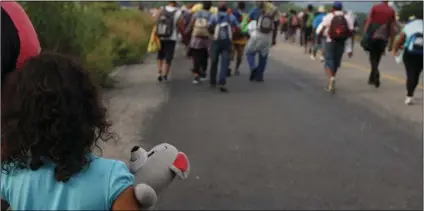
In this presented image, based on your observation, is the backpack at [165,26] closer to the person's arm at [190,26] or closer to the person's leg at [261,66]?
the person's arm at [190,26]

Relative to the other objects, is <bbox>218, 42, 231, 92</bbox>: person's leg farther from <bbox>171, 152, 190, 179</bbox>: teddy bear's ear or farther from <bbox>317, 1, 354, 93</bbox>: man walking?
<bbox>171, 152, 190, 179</bbox>: teddy bear's ear

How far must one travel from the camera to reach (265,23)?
14.3 meters

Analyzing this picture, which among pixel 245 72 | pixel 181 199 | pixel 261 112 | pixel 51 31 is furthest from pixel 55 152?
pixel 245 72

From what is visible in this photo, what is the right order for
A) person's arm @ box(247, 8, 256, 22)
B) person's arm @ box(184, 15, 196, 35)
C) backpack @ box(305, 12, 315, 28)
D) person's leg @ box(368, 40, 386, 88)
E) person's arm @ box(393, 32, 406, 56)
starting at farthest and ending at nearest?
backpack @ box(305, 12, 315, 28), person's arm @ box(247, 8, 256, 22), person's leg @ box(368, 40, 386, 88), person's arm @ box(184, 15, 196, 35), person's arm @ box(393, 32, 406, 56)

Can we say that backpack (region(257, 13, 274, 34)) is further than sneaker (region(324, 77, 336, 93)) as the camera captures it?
Yes

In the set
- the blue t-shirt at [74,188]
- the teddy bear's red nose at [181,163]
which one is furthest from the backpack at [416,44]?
the blue t-shirt at [74,188]

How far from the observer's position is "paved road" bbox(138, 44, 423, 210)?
6.00m

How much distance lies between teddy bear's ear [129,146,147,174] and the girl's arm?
24 centimetres

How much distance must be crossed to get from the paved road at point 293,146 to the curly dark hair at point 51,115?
3.62 m

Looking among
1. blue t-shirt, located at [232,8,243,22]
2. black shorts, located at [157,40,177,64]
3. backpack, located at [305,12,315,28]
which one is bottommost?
backpack, located at [305,12,315,28]

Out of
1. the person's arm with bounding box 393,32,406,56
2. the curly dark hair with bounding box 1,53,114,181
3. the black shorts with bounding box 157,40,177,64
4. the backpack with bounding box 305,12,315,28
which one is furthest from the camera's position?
the backpack with bounding box 305,12,315,28

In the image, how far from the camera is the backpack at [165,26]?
1379cm

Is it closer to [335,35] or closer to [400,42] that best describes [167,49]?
[335,35]

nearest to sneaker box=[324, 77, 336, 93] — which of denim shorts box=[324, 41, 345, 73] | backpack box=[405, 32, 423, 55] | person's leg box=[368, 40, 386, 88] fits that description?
denim shorts box=[324, 41, 345, 73]
